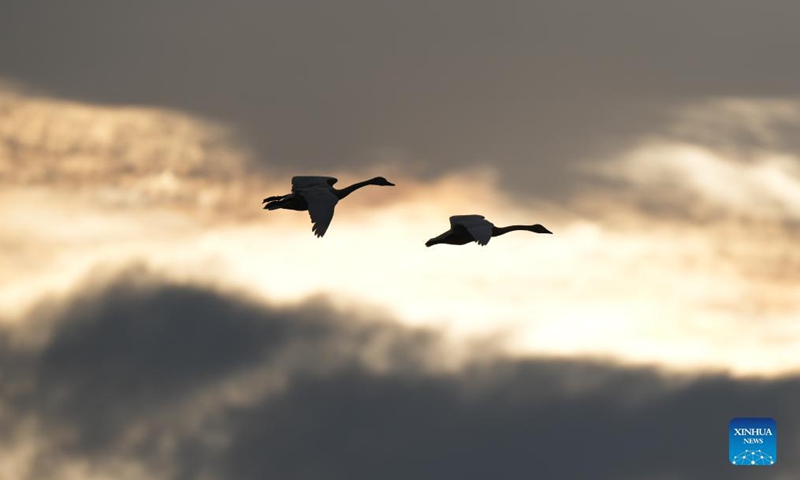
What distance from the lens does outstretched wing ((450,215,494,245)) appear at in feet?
323

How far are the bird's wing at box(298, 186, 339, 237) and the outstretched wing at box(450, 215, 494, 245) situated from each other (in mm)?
6839

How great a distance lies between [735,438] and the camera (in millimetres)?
139250

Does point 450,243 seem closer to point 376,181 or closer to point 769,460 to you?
point 376,181

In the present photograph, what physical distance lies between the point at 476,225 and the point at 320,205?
28.1 ft

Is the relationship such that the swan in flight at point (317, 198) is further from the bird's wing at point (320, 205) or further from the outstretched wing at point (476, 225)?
the outstretched wing at point (476, 225)

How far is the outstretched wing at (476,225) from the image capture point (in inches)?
3871

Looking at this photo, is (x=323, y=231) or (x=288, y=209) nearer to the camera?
(x=323, y=231)

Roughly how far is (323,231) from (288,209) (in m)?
10.8

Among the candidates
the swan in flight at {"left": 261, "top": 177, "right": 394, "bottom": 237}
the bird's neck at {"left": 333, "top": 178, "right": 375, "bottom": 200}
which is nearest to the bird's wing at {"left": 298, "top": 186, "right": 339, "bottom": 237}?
the swan in flight at {"left": 261, "top": 177, "right": 394, "bottom": 237}

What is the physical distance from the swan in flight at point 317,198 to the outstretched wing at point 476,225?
6608mm

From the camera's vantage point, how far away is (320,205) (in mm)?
98312

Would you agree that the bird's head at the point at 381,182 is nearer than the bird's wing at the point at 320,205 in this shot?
No

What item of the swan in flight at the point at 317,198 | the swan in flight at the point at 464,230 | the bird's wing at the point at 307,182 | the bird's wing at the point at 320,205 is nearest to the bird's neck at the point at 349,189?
the swan in flight at the point at 317,198

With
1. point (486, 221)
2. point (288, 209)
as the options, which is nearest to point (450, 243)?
point (486, 221)
